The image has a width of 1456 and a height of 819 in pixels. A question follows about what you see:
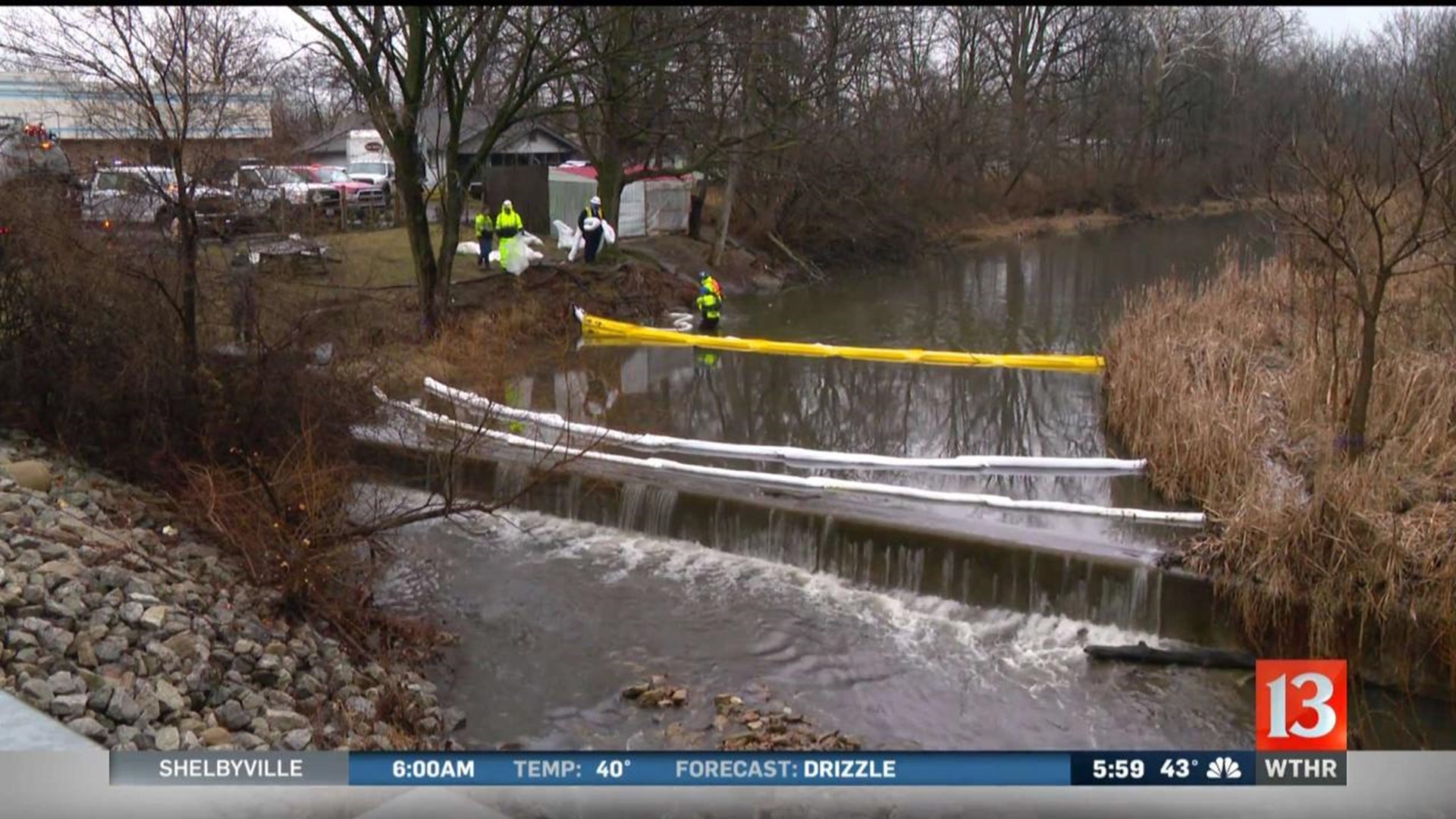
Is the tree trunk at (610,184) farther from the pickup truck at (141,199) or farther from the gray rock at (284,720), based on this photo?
the gray rock at (284,720)

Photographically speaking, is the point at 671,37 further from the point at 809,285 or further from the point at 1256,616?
the point at 1256,616

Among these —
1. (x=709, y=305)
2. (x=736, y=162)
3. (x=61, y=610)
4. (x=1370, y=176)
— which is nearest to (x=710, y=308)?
(x=709, y=305)

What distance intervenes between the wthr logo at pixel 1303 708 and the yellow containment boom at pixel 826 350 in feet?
39.0

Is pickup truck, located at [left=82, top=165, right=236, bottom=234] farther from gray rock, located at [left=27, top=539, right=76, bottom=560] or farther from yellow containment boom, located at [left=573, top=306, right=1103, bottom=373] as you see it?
yellow containment boom, located at [left=573, top=306, right=1103, bottom=373]

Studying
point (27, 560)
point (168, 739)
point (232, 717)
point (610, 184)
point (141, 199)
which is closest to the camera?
point (168, 739)

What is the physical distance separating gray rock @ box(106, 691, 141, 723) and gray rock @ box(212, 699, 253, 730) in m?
0.50

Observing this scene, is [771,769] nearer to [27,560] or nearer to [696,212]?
[27,560]

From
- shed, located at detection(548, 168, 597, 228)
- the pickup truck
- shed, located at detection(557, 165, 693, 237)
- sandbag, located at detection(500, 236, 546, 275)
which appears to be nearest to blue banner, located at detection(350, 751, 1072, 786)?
the pickup truck

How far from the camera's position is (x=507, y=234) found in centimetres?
2100

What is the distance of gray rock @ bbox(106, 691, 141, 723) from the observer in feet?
19.4

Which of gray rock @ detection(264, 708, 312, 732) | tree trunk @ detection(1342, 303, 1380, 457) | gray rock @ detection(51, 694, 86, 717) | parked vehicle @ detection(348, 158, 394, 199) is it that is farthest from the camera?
parked vehicle @ detection(348, 158, 394, 199)

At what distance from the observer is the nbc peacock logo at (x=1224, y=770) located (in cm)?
432

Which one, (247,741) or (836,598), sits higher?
(247,741)

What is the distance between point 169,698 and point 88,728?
65 centimetres
